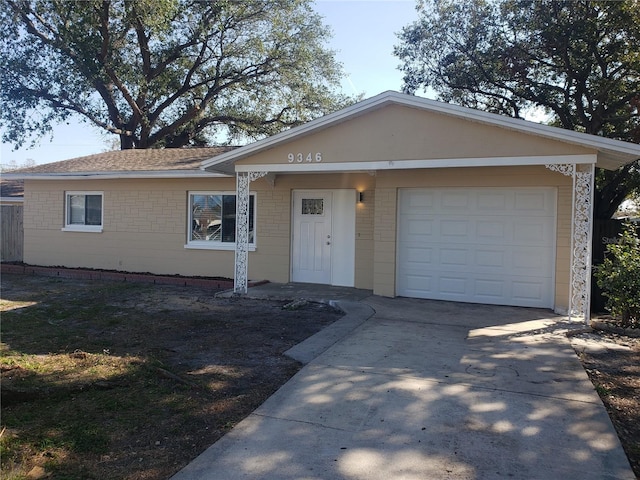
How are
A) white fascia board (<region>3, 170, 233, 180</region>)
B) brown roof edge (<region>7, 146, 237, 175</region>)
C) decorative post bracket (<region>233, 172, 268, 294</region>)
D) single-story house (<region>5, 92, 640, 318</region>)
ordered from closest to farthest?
single-story house (<region>5, 92, 640, 318</region>) → decorative post bracket (<region>233, 172, 268, 294</region>) → white fascia board (<region>3, 170, 233, 180</region>) → brown roof edge (<region>7, 146, 237, 175</region>)

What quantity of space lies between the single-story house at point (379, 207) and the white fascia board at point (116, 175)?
0.03 m

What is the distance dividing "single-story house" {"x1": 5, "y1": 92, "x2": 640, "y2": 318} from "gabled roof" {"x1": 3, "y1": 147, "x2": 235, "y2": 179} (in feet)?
0.21

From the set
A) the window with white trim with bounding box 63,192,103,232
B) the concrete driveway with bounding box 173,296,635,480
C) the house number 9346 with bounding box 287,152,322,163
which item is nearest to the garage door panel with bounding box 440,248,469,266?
the concrete driveway with bounding box 173,296,635,480

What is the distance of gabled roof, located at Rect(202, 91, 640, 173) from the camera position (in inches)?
307

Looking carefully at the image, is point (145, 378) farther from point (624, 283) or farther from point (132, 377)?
point (624, 283)

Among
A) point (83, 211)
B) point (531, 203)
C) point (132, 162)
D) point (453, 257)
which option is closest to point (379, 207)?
point (453, 257)

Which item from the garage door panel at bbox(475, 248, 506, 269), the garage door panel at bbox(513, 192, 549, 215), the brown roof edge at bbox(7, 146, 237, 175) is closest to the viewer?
the garage door panel at bbox(513, 192, 549, 215)

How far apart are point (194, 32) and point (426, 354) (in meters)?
21.7

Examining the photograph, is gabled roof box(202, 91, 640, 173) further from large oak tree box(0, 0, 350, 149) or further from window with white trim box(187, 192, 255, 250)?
large oak tree box(0, 0, 350, 149)

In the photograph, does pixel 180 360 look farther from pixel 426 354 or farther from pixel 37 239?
pixel 37 239

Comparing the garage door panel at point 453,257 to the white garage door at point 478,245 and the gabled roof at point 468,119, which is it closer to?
the white garage door at point 478,245

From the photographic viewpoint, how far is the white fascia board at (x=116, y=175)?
12698 mm

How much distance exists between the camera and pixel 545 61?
53.8ft

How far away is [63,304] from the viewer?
985cm
